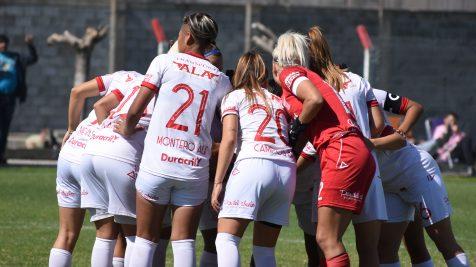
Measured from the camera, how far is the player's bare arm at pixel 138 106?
8.06 metres

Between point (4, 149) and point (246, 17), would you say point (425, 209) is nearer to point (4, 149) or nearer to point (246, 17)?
point (4, 149)

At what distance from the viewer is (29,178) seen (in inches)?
750

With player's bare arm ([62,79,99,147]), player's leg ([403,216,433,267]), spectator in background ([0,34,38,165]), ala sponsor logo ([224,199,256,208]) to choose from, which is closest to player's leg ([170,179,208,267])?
ala sponsor logo ([224,199,256,208])

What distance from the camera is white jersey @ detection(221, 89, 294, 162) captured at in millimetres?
8119

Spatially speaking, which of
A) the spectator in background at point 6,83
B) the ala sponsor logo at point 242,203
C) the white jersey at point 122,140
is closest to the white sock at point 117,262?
the white jersey at point 122,140

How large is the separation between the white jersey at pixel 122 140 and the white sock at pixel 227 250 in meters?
0.88

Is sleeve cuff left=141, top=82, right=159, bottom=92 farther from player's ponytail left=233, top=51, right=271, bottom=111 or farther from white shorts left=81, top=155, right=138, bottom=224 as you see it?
white shorts left=81, top=155, right=138, bottom=224

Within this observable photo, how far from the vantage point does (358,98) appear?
8461 millimetres

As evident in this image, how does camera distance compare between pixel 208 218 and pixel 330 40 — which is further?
pixel 330 40

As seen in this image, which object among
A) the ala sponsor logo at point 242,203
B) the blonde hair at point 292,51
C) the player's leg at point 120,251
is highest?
the blonde hair at point 292,51

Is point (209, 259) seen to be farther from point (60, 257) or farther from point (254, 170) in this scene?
point (254, 170)

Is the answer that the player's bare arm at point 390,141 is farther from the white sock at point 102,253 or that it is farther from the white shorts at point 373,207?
the white sock at point 102,253

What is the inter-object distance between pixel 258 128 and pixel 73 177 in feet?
4.88

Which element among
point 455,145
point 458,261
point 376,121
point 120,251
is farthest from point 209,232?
point 455,145
